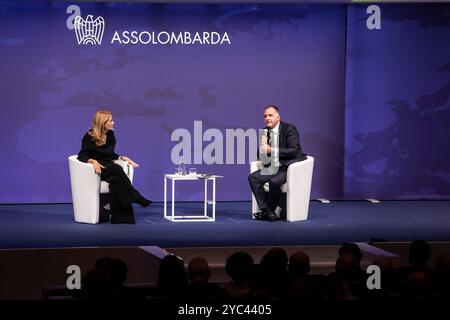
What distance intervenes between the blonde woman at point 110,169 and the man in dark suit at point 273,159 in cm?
119

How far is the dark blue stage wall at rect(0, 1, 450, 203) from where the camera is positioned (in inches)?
418

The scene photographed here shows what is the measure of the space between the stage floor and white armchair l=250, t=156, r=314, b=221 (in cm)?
13

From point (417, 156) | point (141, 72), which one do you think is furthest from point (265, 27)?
point (417, 156)

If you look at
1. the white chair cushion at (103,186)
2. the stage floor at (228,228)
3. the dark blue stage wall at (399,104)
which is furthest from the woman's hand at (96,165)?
the dark blue stage wall at (399,104)

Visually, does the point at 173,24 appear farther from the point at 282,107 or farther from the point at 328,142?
the point at 328,142

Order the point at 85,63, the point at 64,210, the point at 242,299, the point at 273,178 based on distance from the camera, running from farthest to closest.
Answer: the point at 85,63 < the point at 64,210 < the point at 273,178 < the point at 242,299

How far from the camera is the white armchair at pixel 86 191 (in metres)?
8.80

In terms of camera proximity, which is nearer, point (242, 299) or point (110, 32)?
point (242, 299)

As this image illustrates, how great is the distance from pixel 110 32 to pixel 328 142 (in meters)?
3.04

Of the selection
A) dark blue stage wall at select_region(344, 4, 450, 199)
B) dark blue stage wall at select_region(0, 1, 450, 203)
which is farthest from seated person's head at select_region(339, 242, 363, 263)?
dark blue stage wall at select_region(344, 4, 450, 199)

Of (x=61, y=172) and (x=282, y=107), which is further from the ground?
(x=282, y=107)

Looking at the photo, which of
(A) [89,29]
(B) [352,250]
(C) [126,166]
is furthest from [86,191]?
(B) [352,250]

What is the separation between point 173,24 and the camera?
10.8m

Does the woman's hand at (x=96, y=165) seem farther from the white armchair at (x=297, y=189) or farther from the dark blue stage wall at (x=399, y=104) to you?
the dark blue stage wall at (x=399, y=104)
